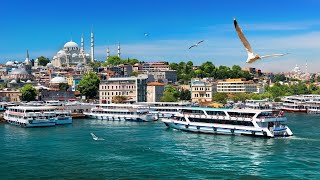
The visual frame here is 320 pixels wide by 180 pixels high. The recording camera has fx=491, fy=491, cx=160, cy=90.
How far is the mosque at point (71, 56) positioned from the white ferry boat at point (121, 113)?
48104 mm

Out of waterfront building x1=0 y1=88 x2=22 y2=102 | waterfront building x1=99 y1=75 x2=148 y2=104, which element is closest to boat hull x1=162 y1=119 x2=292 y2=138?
waterfront building x1=99 y1=75 x2=148 y2=104

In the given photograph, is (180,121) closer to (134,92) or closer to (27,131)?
(27,131)

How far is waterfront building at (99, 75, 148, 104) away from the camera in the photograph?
4319cm

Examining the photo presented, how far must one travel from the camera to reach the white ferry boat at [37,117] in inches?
1045

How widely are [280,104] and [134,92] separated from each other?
45.3 ft

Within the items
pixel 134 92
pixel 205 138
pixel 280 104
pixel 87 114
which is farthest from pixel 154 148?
pixel 280 104

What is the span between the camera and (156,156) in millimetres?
16359

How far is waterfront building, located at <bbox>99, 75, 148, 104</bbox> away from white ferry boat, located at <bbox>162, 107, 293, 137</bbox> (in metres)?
18.8

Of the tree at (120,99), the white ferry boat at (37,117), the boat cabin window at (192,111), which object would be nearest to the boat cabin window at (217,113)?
the boat cabin window at (192,111)

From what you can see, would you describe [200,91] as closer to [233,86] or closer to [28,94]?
[233,86]

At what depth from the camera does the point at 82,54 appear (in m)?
82.2

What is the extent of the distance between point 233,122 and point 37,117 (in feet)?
36.1

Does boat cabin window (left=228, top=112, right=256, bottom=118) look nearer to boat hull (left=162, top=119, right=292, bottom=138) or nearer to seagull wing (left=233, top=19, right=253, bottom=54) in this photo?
boat hull (left=162, top=119, right=292, bottom=138)

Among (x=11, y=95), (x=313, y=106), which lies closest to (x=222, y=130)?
(x=313, y=106)
